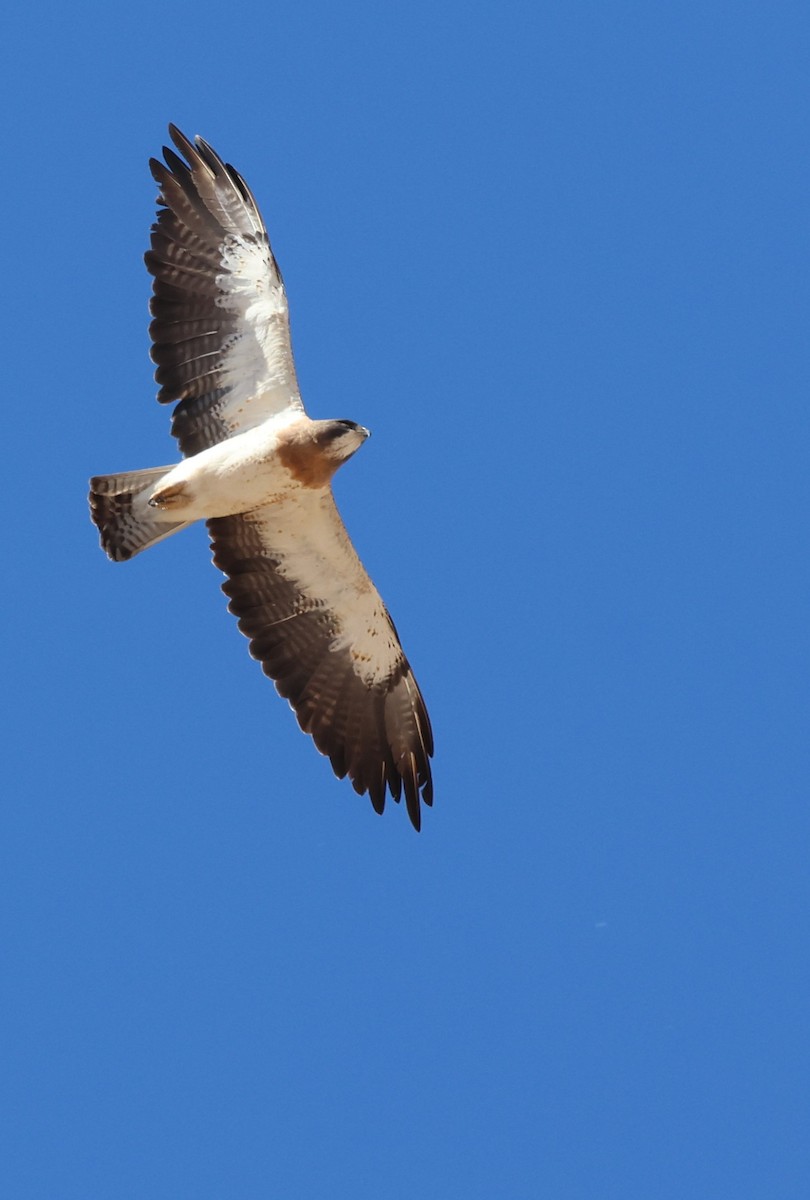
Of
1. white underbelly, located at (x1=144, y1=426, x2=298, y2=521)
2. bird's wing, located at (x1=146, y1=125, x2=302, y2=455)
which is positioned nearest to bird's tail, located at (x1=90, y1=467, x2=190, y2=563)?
white underbelly, located at (x1=144, y1=426, x2=298, y2=521)

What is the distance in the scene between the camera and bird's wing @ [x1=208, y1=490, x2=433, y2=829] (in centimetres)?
1030

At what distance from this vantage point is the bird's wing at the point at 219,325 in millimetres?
10023

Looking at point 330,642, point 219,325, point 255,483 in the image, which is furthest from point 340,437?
point 330,642

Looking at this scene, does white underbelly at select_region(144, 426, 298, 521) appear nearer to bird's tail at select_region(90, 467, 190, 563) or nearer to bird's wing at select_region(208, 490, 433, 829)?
bird's tail at select_region(90, 467, 190, 563)

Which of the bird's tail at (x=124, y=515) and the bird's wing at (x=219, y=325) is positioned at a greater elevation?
the bird's wing at (x=219, y=325)

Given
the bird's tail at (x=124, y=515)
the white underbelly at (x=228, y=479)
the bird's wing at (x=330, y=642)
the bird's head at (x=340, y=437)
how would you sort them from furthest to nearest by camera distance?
the bird's wing at (x=330, y=642)
the bird's tail at (x=124, y=515)
the white underbelly at (x=228, y=479)
the bird's head at (x=340, y=437)

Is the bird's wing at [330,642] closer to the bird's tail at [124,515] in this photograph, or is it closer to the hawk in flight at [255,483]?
the hawk in flight at [255,483]

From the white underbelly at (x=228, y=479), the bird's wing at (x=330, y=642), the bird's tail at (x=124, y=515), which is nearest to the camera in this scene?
the white underbelly at (x=228, y=479)

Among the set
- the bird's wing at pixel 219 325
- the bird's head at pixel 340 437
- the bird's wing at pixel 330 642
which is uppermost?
→ the bird's wing at pixel 219 325

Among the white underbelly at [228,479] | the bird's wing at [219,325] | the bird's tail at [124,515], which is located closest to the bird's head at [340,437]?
the white underbelly at [228,479]

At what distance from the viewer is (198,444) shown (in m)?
10.1

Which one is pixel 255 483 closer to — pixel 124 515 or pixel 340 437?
pixel 340 437

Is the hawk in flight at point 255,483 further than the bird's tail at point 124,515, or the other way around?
the bird's tail at point 124,515

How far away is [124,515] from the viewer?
10.0 metres
